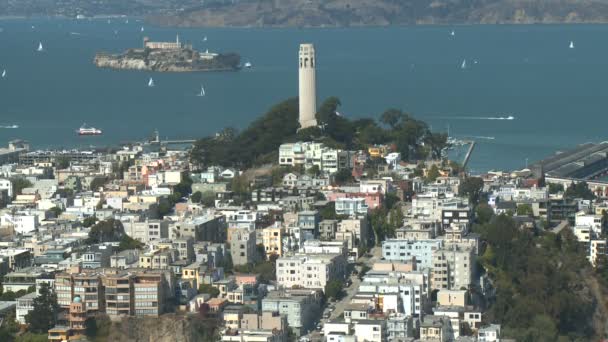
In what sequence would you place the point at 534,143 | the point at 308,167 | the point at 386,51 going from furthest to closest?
the point at 386,51 → the point at 534,143 → the point at 308,167

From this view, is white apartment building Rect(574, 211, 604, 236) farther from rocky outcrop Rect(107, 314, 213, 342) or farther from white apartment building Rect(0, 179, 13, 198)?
white apartment building Rect(0, 179, 13, 198)

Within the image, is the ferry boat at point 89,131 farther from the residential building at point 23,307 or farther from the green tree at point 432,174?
the residential building at point 23,307

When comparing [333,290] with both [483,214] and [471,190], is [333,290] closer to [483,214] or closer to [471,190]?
[483,214]

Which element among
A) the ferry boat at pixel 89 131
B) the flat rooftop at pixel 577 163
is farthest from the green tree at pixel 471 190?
the ferry boat at pixel 89 131

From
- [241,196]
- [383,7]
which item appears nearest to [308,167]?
[241,196]

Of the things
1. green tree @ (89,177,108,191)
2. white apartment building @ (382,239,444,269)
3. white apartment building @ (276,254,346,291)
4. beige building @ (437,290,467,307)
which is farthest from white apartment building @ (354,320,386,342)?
green tree @ (89,177,108,191)

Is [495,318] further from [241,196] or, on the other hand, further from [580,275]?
[241,196]

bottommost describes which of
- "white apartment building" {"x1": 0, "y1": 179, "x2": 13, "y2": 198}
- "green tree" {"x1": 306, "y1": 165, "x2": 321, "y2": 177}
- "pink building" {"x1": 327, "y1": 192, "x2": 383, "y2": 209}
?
"pink building" {"x1": 327, "y1": 192, "x2": 383, "y2": 209}

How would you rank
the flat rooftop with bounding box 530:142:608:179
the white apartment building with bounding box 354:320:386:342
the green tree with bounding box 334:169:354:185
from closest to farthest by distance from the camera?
the white apartment building with bounding box 354:320:386:342 → the green tree with bounding box 334:169:354:185 → the flat rooftop with bounding box 530:142:608:179
